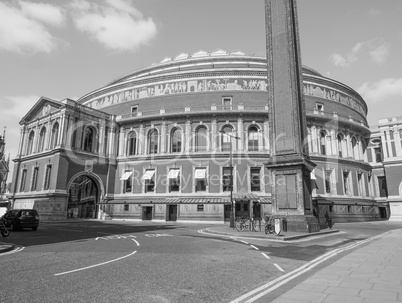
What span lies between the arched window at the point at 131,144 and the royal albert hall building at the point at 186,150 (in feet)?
0.55

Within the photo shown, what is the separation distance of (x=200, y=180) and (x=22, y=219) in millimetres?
22028

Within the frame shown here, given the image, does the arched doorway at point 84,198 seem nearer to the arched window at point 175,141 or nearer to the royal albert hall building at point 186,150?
the royal albert hall building at point 186,150

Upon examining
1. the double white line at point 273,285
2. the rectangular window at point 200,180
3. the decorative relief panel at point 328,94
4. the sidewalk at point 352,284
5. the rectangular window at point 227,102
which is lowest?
the double white line at point 273,285

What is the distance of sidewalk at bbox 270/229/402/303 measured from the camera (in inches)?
202

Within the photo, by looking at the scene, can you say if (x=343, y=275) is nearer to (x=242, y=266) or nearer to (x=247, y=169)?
(x=242, y=266)

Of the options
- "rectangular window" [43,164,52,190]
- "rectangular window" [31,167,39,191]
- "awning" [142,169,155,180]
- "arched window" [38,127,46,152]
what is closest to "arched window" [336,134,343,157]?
"awning" [142,169,155,180]

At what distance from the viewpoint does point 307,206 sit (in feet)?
65.5

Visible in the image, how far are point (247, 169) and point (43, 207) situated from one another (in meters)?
26.1

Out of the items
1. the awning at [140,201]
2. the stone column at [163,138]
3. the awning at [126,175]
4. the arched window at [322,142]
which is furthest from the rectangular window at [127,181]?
A: the arched window at [322,142]

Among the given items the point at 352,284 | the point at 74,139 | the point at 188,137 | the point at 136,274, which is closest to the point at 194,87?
the point at 188,137

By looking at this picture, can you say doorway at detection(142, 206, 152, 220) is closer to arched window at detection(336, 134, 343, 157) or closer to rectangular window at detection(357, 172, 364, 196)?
arched window at detection(336, 134, 343, 157)

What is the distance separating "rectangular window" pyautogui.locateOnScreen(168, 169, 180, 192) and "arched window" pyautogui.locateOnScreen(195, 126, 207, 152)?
166 inches

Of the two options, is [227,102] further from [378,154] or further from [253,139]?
[378,154]

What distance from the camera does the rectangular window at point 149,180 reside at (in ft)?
131
